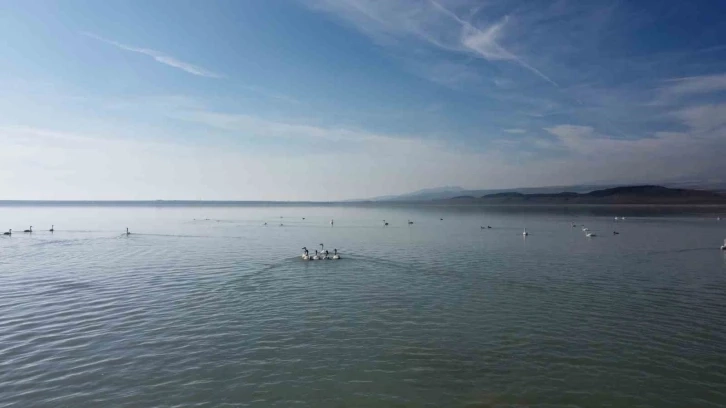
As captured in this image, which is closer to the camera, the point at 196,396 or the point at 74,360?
the point at 196,396

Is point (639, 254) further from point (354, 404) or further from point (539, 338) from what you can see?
point (354, 404)

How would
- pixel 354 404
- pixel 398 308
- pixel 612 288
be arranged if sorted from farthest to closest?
pixel 612 288, pixel 398 308, pixel 354 404

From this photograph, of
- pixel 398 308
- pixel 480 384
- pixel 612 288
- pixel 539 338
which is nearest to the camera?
→ pixel 480 384

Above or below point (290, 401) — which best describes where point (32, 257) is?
above

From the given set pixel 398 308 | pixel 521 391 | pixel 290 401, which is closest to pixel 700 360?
pixel 521 391

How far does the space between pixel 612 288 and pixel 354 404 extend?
20.5 metres

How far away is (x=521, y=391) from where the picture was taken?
41.9 feet

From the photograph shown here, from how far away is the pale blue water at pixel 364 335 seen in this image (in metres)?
12.8

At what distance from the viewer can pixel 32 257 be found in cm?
4047

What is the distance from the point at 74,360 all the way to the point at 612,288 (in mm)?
26709

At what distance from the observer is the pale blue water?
504 inches

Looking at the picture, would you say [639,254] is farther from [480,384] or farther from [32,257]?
[32,257]

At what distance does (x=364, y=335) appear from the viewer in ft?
57.7

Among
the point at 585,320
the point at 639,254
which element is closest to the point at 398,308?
the point at 585,320
